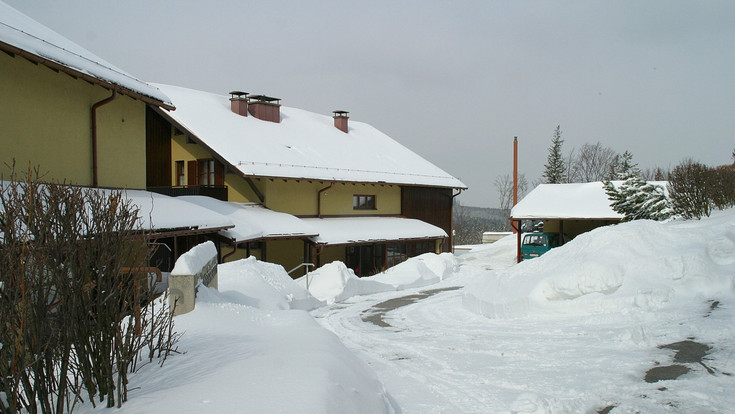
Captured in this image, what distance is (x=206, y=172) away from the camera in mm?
22688

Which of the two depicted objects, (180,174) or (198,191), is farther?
(180,174)

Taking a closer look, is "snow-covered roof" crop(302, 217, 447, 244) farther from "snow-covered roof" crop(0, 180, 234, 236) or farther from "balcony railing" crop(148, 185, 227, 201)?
"snow-covered roof" crop(0, 180, 234, 236)

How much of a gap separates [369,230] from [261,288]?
12.7 metres

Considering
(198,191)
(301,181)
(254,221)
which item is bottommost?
(254,221)

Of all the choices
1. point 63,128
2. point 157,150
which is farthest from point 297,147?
point 63,128

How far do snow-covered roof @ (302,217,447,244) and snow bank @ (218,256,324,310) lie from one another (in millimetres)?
6639

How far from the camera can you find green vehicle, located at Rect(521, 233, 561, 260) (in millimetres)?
27344

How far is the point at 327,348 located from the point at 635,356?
4.38 metres

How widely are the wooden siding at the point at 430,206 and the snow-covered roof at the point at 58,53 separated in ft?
57.7

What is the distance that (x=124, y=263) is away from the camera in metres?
4.72

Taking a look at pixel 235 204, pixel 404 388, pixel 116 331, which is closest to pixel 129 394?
pixel 116 331

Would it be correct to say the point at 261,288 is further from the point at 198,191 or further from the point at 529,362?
the point at 198,191

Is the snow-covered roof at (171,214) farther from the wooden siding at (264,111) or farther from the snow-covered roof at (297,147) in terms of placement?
the wooden siding at (264,111)

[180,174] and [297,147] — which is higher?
[297,147]
